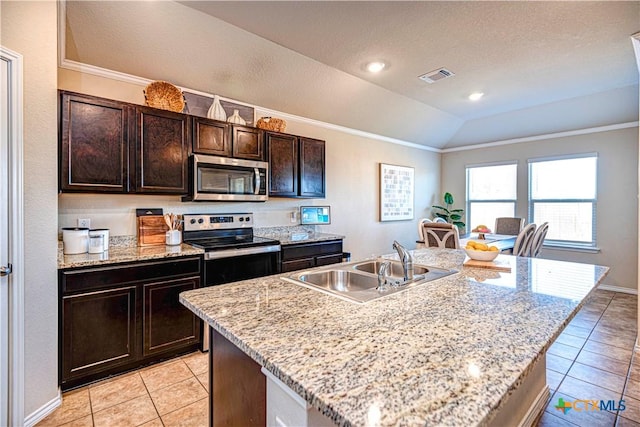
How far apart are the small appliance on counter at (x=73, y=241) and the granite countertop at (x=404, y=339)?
1508 millimetres

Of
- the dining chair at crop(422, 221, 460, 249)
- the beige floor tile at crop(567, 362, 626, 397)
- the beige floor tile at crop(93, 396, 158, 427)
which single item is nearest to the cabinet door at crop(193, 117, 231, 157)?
the beige floor tile at crop(93, 396, 158, 427)

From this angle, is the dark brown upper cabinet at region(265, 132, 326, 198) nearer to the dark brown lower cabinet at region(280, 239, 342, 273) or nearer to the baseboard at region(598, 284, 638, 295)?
the dark brown lower cabinet at region(280, 239, 342, 273)

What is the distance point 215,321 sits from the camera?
1107 millimetres

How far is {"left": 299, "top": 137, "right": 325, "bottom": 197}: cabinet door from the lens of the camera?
147 inches

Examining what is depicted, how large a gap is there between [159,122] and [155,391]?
2.09 metres

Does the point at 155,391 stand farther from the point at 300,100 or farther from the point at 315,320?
the point at 300,100

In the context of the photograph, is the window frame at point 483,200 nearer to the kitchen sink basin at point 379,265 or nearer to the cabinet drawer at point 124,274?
the kitchen sink basin at point 379,265

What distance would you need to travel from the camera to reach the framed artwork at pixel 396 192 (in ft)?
17.2

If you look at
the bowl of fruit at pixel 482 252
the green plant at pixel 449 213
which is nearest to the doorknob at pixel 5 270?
the bowl of fruit at pixel 482 252

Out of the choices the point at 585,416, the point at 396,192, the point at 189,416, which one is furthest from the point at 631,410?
the point at 396,192

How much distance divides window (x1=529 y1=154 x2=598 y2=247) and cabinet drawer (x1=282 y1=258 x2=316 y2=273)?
4147 millimetres

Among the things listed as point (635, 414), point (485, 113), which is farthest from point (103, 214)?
point (485, 113)

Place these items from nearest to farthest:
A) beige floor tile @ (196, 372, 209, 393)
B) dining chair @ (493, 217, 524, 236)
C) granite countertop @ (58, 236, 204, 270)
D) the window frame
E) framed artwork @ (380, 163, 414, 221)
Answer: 1. granite countertop @ (58, 236, 204, 270)
2. beige floor tile @ (196, 372, 209, 393)
3. dining chair @ (493, 217, 524, 236)
4. framed artwork @ (380, 163, 414, 221)
5. the window frame

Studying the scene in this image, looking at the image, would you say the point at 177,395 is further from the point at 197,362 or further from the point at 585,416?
the point at 585,416
